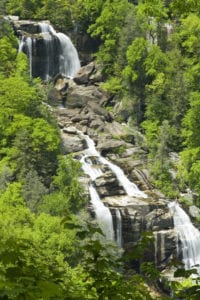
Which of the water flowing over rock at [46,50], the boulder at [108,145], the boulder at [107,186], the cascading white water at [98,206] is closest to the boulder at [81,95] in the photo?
the water flowing over rock at [46,50]

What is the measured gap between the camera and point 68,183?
27.7m

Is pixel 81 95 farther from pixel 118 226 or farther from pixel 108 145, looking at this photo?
pixel 118 226

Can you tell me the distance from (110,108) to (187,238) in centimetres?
1973

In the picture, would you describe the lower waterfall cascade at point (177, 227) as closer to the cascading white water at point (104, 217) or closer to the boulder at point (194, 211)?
the cascading white water at point (104, 217)

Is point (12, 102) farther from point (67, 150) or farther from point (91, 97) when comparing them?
point (91, 97)

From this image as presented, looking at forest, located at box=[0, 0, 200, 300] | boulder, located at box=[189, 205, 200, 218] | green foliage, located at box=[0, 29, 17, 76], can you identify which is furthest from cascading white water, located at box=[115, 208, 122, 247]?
green foliage, located at box=[0, 29, 17, 76]

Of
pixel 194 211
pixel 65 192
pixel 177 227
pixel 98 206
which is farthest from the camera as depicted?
pixel 194 211

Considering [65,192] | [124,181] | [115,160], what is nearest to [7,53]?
[115,160]

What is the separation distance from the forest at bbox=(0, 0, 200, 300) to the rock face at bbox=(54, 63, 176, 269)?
1471mm

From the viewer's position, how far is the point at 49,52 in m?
48.8

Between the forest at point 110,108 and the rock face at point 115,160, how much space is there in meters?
1.47

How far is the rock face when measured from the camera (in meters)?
29.9

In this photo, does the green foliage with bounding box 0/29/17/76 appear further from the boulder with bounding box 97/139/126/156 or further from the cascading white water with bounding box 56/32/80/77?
the boulder with bounding box 97/139/126/156

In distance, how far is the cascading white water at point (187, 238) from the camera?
2966 cm
